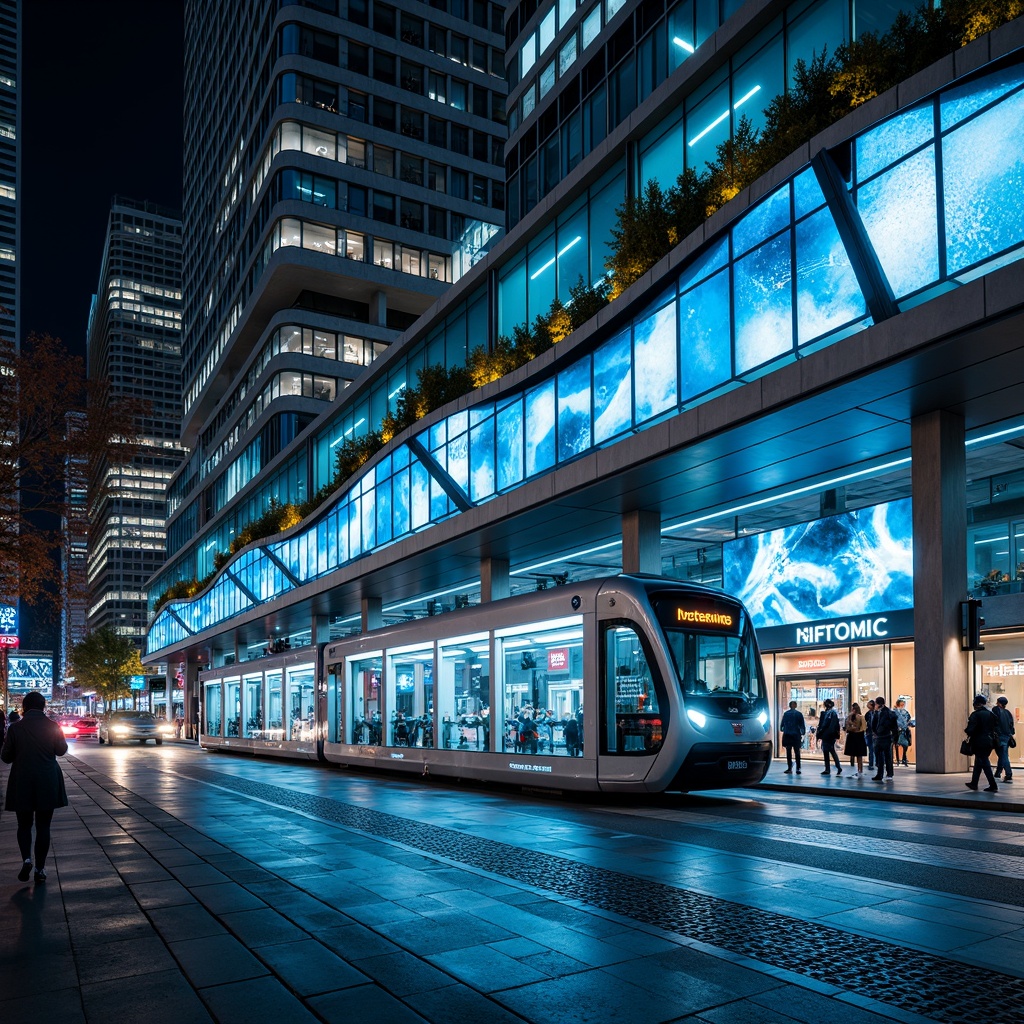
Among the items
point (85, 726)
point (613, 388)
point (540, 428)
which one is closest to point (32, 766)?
point (613, 388)

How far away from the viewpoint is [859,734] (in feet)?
69.4

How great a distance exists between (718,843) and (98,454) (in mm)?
12159

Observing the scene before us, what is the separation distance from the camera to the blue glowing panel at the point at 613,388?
24.3 metres

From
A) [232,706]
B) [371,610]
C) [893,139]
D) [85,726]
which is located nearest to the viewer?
[893,139]

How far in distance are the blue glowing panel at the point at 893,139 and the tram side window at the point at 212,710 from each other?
101ft

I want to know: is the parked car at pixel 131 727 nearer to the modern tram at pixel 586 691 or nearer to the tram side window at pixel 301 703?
the tram side window at pixel 301 703

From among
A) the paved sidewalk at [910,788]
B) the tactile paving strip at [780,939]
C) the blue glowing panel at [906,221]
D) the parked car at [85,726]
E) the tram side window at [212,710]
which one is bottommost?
the parked car at [85,726]

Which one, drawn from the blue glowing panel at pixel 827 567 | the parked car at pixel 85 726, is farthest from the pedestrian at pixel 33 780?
the parked car at pixel 85 726

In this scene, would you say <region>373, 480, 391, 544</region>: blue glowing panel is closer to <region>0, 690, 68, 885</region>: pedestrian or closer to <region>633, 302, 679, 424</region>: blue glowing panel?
<region>633, 302, 679, 424</region>: blue glowing panel

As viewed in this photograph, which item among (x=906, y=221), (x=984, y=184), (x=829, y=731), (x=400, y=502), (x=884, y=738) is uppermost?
(x=984, y=184)

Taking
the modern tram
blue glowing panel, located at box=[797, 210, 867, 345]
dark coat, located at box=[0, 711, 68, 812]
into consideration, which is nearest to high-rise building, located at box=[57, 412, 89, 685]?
the modern tram

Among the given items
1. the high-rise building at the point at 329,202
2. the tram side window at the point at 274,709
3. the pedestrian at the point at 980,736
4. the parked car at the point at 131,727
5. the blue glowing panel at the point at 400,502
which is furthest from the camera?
the high-rise building at the point at 329,202

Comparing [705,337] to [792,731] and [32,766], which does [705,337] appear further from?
[32,766]

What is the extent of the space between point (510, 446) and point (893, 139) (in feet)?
46.7
